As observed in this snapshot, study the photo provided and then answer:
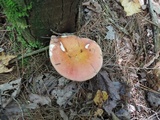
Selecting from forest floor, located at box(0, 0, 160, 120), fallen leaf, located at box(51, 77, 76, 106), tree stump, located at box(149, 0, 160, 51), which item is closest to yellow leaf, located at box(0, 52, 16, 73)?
forest floor, located at box(0, 0, 160, 120)

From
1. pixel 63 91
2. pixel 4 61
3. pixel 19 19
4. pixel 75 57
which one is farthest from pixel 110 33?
pixel 4 61

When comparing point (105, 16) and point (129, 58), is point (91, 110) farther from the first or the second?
point (105, 16)

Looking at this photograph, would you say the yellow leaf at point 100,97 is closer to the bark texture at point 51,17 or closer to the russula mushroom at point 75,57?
the russula mushroom at point 75,57

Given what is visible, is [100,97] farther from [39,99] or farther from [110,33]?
[110,33]

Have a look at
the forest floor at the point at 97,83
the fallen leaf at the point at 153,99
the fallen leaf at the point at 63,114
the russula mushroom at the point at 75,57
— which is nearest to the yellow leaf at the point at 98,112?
the forest floor at the point at 97,83

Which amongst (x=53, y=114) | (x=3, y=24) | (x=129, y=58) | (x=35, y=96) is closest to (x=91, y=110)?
(x=53, y=114)

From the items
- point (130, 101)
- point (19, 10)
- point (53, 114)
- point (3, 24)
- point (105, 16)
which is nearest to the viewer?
point (19, 10)
